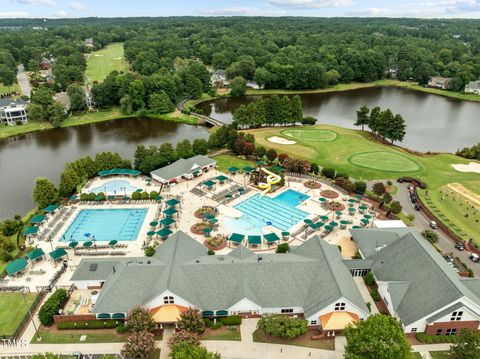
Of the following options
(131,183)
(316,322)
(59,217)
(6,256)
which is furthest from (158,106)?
(316,322)

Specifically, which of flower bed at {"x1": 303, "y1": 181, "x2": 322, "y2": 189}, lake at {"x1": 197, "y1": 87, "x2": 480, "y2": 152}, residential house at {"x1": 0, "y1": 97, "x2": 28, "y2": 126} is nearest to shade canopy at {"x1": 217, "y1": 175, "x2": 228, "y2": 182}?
flower bed at {"x1": 303, "y1": 181, "x2": 322, "y2": 189}

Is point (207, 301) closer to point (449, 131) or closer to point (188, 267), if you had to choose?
point (188, 267)

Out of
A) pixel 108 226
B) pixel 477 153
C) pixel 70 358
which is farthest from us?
pixel 477 153

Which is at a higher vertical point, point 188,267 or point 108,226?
point 188,267

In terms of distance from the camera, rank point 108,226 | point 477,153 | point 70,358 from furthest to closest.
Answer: point 477,153 < point 108,226 < point 70,358

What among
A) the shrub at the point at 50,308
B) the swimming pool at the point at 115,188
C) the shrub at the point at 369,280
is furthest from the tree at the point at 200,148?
the shrub at the point at 369,280

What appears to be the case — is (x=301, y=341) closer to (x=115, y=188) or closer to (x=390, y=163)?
(x=115, y=188)

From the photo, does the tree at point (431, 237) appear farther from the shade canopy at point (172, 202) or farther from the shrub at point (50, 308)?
the shrub at point (50, 308)
